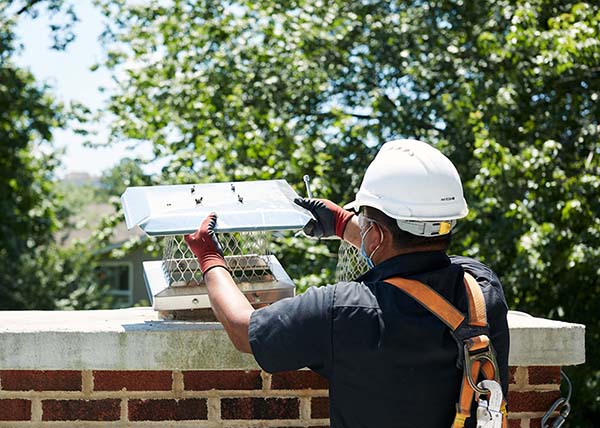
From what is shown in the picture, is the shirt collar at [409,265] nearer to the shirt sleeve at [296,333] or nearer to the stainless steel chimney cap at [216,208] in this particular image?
the shirt sleeve at [296,333]

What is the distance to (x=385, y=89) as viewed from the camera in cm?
1045

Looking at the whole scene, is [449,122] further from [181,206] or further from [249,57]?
[181,206]

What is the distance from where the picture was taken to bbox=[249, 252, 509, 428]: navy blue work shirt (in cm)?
209

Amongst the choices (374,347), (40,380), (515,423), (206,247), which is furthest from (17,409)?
(515,423)

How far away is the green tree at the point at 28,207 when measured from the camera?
18609mm

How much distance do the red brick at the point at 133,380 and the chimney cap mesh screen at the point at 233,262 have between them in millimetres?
291

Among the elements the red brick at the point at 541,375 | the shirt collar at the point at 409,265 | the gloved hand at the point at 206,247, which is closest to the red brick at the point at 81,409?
the gloved hand at the point at 206,247

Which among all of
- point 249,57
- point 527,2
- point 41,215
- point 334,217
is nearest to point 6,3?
point 41,215

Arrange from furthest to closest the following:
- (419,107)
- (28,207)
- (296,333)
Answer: (28,207), (419,107), (296,333)

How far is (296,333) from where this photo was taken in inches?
81.8

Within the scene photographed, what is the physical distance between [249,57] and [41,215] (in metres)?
11.2

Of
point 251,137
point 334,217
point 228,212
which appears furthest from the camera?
point 251,137

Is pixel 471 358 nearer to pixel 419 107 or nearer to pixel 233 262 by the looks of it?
pixel 233 262

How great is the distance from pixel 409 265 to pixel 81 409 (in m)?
1.21
